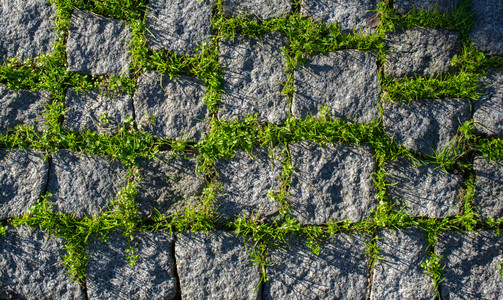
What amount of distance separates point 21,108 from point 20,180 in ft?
1.65

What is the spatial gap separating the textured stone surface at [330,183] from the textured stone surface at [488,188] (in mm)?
764

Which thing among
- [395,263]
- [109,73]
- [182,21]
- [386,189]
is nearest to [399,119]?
[386,189]

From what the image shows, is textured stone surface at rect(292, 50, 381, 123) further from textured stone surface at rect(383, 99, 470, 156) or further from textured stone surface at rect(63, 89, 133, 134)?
textured stone surface at rect(63, 89, 133, 134)

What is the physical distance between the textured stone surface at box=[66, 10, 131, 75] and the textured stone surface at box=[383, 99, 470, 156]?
193cm

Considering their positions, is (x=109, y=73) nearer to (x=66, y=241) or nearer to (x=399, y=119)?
(x=66, y=241)

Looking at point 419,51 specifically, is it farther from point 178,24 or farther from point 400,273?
point 178,24

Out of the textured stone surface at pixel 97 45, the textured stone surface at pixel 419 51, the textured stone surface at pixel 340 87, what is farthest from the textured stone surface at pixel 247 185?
the textured stone surface at pixel 419 51

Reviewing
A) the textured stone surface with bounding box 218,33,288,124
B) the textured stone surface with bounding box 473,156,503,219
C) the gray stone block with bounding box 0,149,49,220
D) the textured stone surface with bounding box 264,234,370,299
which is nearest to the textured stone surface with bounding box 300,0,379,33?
the textured stone surface with bounding box 218,33,288,124

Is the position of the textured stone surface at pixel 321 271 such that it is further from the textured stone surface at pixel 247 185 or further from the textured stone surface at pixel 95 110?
the textured stone surface at pixel 95 110

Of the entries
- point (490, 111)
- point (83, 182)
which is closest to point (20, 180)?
A: point (83, 182)

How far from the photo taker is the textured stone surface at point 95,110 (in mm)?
2668

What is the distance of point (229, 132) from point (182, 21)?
876 millimetres

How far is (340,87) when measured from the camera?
108 inches

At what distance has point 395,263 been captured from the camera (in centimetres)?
265
